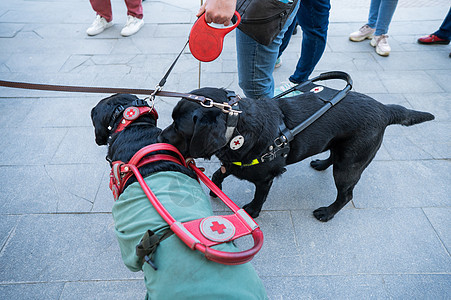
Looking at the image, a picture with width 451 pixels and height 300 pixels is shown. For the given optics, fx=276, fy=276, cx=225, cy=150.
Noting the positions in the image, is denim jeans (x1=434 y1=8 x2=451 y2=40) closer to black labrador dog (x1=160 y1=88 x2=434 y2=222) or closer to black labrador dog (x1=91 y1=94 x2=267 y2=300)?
black labrador dog (x1=160 y1=88 x2=434 y2=222)

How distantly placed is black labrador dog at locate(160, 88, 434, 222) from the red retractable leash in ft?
1.16

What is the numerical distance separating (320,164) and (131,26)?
164 inches

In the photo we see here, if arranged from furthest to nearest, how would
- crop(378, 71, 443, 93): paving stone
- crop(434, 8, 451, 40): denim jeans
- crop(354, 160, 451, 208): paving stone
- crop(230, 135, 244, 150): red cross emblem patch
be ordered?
1. crop(434, 8, 451, 40): denim jeans
2. crop(378, 71, 443, 93): paving stone
3. crop(354, 160, 451, 208): paving stone
4. crop(230, 135, 244, 150): red cross emblem patch

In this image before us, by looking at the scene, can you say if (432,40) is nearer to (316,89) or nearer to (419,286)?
(316,89)

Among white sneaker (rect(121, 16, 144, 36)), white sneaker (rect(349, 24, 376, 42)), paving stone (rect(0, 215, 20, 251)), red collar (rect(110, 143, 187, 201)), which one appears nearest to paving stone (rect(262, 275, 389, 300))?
red collar (rect(110, 143, 187, 201))

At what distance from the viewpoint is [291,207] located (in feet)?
8.05

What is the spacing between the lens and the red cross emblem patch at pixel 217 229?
1.15m

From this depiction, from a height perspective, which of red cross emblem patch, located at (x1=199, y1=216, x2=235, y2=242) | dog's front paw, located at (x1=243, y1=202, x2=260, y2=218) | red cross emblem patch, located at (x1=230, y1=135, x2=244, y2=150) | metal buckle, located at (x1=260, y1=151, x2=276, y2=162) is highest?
red cross emblem patch, located at (x1=199, y1=216, x2=235, y2=242)

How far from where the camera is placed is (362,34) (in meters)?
4.70

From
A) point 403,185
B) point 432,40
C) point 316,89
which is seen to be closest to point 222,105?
point 316,89

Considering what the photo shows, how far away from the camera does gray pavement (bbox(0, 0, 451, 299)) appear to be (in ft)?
6.40

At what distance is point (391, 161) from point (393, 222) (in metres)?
0.75

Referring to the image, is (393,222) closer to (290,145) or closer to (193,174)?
(290,145)

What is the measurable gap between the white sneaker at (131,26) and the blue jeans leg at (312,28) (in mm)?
3199
